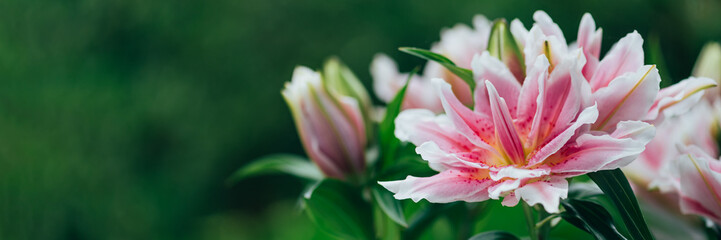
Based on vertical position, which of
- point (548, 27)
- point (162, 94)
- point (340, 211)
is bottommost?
point (162, 94)

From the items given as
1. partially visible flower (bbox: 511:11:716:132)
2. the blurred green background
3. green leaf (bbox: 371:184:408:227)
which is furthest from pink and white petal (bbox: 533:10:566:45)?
the blurred green background

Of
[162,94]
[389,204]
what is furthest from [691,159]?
[162,94]

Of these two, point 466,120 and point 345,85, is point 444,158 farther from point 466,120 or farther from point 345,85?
point 345,85

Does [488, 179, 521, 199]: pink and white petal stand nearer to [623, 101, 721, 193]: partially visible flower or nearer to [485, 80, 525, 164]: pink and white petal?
[485, 80, 525, 164]: pink and white petal

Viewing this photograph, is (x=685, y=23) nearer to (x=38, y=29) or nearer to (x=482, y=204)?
(x=482, y=204)


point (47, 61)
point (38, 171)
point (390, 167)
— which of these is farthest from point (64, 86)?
point (390, 167)

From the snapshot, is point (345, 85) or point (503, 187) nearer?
point (503, 187)

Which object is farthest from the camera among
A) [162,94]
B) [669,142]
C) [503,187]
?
[162,94]
